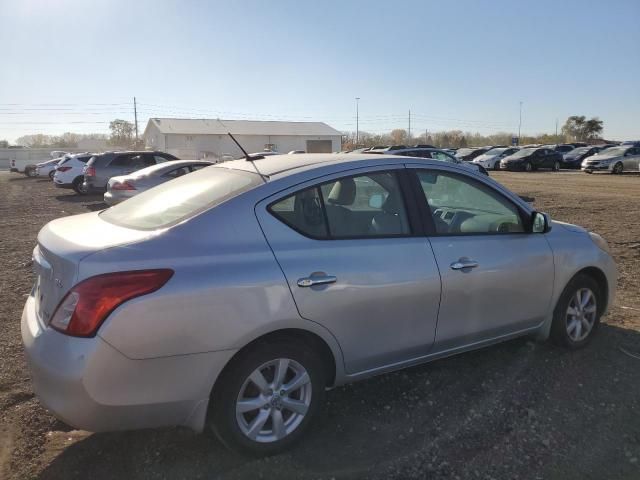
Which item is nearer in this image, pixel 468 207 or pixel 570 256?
pixel 468 207

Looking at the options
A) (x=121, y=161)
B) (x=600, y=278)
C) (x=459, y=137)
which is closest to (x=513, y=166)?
(x=121, y=161)

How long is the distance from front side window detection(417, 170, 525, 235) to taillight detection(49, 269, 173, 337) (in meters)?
2.00

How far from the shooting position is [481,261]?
3.62m

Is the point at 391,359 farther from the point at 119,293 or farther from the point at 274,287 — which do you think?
the point at 119,293

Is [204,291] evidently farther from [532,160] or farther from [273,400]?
[532,160]

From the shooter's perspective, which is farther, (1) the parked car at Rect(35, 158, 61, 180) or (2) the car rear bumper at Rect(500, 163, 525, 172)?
(2) the car rear bumper at Rect(500, 163, 525, 172)

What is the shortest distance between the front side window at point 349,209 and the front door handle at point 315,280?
10.0 inches

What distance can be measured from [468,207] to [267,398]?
6.90 feet

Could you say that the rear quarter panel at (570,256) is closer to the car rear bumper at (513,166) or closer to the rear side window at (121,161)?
the rear side window at (121,161)

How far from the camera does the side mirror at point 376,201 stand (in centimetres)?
350

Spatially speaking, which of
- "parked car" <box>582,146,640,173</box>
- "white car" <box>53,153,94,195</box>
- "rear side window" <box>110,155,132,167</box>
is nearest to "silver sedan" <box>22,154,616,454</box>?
"rear side window" <box>110,155,132,167</box>

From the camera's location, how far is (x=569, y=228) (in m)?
4.37

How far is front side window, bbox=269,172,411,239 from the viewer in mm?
3059

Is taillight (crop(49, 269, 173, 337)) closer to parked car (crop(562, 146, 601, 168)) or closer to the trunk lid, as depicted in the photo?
the trunk lid
